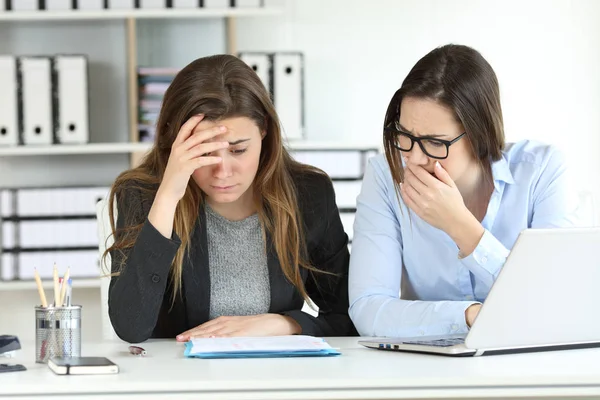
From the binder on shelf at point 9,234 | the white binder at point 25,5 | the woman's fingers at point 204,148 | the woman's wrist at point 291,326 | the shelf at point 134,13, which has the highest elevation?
the white binder at point 25,5

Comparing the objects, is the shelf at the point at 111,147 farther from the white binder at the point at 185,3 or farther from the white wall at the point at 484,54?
the white binder at the point at 185,3

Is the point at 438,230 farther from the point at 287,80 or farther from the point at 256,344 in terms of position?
the point at 287,80

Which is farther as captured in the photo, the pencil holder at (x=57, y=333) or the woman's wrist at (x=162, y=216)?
the woman's wrist at (x=162, y=216)

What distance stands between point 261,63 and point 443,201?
1538mm

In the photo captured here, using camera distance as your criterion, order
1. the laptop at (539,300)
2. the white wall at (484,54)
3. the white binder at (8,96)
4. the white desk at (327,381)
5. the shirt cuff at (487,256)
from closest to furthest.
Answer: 1. the white desk at (327,381)
2. the laptop at (539,300)
3. the shirt cuff at (487,256)
4. the white binder at (8,96)
5. the white wall at (484,54)

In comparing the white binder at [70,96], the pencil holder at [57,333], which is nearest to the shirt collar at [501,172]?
the pencil holder at [57,333]

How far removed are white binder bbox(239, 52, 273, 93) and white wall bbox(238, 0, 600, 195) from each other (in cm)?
33

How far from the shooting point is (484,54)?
10.8 feet

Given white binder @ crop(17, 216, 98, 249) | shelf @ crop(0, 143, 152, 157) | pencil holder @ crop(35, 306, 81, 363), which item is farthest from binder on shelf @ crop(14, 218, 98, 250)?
pencil holder @ crop(35, 306, 81, 363)

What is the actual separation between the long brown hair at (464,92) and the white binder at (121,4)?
1.60 metres

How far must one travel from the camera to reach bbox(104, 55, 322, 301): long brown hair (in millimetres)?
1688

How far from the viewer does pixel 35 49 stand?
3225 millimetres

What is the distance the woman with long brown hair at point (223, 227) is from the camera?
1567 millimetres

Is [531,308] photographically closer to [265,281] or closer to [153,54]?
[265,281]
